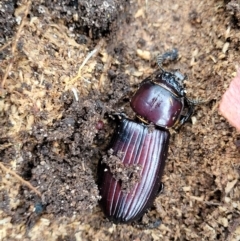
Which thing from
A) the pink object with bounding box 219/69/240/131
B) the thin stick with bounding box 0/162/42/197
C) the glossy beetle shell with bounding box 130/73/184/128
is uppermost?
the pink object with bounding box 219/69/240/131

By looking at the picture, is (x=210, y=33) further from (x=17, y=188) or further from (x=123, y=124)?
(x=17, y=188)

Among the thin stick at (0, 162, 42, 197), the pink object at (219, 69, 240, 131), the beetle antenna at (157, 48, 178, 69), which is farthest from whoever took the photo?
the beetle antenna at (157, 48, 178, 69)

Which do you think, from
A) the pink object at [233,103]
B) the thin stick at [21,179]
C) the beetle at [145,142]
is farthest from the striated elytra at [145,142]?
the thin stick at [21,179]

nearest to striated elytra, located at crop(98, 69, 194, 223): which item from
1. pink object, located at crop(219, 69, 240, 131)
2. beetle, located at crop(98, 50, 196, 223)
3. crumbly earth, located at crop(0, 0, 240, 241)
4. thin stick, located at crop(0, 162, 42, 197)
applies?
beetle, located at crop(98, 50, 196, 223)

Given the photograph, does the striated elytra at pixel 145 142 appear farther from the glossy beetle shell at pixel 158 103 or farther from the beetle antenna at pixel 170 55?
the beetle antenna at pixel 170 55

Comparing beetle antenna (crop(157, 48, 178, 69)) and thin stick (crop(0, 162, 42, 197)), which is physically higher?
beetle antenna (crop(157, 48, 178, 69))

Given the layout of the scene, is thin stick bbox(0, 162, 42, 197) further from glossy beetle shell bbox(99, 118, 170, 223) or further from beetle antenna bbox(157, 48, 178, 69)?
beetle antenna bbox(157, 48, 178, 69)
